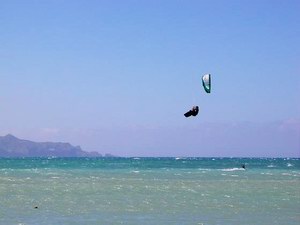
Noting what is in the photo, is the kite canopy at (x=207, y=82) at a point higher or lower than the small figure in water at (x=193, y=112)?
higher

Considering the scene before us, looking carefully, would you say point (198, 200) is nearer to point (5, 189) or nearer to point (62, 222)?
point (62, 222)

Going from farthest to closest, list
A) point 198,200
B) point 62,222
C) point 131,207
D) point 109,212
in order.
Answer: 1. point 198,200
2. point 131,207
3. point 109,212
4. point 62,222

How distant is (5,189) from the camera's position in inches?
1073

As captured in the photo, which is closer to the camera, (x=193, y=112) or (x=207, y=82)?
(x=193, y=112)

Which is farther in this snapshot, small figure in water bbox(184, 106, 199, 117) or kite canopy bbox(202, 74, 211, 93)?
kite canopy bbox(202, 74, 211, 93)

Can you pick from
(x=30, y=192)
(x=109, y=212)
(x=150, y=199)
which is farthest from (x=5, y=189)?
(x=109, y=212)

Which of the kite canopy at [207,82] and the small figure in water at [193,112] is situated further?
the kite canopy at [207,82]

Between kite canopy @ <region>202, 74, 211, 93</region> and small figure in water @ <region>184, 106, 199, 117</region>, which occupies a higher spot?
kite canopy @ <region>202, 74, 211, 93</region>

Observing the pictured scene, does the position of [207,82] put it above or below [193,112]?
above

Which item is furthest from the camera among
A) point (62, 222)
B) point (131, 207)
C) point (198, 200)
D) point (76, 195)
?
point (76, 195)

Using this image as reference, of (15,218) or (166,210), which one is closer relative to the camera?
(15,218)

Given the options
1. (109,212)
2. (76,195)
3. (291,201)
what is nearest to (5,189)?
(76,195)

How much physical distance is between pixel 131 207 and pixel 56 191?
766 cm

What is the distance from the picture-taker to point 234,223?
1627 centimetres
